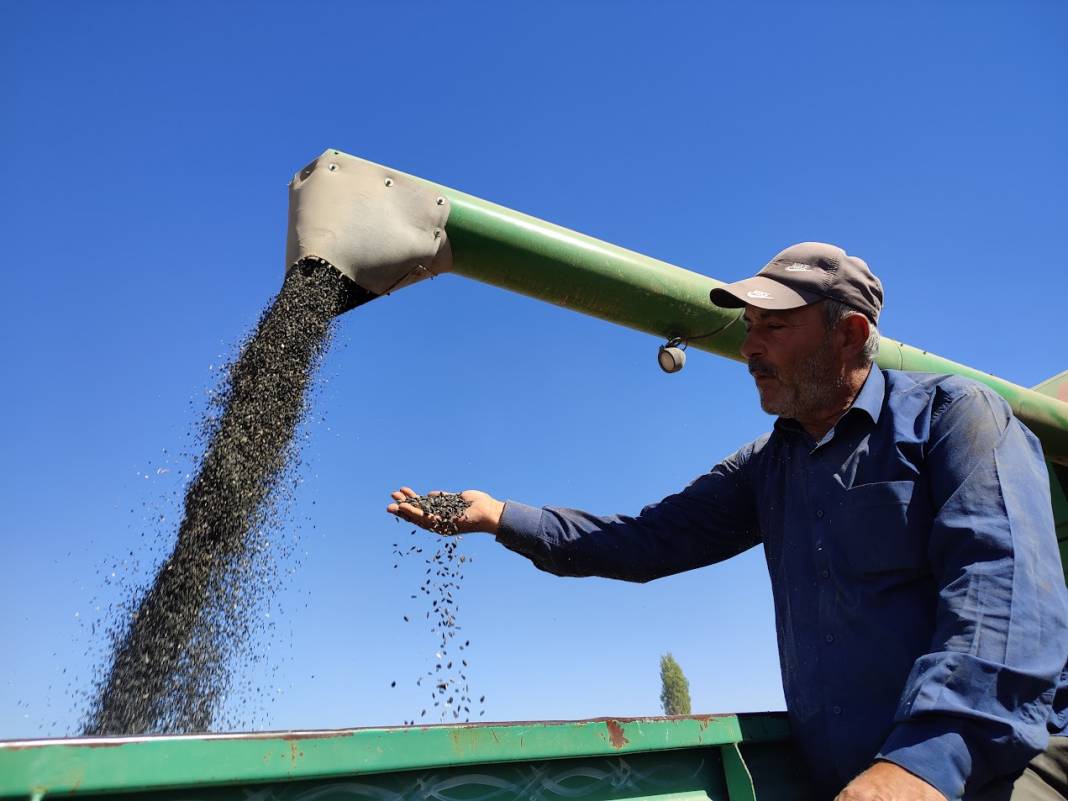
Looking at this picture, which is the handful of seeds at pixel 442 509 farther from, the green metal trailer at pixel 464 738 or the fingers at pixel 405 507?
the green metal trailer at pixel 464 738

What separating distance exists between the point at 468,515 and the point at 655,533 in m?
0.58

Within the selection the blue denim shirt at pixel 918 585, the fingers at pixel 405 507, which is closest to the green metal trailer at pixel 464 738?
the blue denim shirt at pixel 918 585

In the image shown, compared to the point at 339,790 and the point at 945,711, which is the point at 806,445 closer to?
the point at 945,711

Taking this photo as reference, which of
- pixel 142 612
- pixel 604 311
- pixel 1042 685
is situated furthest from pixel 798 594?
pixel 142 612

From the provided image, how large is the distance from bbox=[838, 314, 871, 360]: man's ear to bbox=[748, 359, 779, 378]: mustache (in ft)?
0.61

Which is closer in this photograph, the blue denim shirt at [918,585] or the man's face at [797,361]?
the blue denim shirt at [918,585]

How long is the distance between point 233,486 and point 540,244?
1281mm

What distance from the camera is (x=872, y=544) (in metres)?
1.91

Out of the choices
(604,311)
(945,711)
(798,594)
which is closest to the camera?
(945,711)

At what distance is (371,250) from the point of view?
2705 mm

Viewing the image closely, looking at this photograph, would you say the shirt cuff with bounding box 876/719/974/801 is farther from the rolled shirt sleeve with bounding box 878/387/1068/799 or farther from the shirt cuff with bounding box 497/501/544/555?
the shirt cuff with bounding box 497/501/544/555

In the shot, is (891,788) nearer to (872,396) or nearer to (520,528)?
(872,396)

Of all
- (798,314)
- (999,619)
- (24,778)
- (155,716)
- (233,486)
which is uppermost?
(798,314)

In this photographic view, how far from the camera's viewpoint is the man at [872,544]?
5.15 ft
